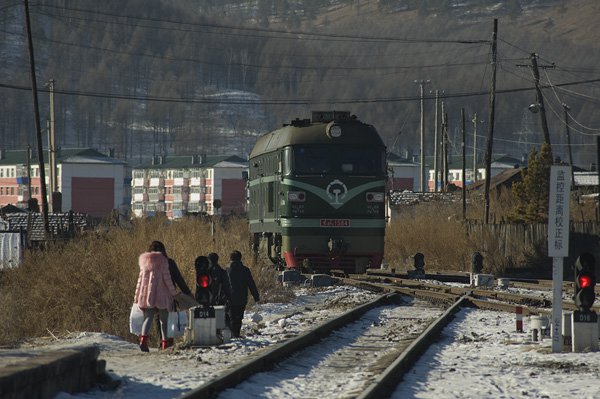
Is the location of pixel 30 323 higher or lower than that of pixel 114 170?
lower

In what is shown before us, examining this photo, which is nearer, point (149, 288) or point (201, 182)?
point (149, 288)

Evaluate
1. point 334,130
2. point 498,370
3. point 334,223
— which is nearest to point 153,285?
point 498,370

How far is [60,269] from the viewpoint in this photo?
909 inches

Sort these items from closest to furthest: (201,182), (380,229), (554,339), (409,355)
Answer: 1. (409,355)
2. (554,339)
3. (380,229)
4. (201,182)

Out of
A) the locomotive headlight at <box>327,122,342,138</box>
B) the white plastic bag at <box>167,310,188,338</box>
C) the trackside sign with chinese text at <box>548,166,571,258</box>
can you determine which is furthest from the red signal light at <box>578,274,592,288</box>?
the locomotive headlight at <box>327,122,342,138</box>

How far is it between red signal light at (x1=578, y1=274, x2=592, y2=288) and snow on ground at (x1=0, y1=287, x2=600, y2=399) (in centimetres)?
98

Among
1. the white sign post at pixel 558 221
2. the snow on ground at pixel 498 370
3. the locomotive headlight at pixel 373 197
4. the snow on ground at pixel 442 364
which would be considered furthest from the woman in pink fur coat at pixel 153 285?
the locomotive headlight at pixel 373 197

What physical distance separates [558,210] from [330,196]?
12.8 meters

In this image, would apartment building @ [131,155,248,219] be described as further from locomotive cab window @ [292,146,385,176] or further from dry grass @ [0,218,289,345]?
dry grass @ [0,218,289,345]

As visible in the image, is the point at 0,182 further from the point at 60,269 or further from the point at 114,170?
the point at 60,269

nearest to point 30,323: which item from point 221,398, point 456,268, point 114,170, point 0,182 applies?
point 221,398

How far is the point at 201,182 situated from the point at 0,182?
2880 cm

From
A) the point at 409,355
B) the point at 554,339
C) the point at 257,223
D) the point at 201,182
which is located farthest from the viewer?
the point at 201,182

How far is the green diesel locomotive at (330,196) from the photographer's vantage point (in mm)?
27828
